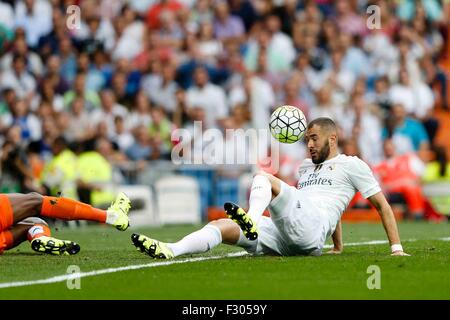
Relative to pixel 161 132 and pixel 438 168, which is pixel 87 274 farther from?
pixel 438 168

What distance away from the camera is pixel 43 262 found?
33.2ft

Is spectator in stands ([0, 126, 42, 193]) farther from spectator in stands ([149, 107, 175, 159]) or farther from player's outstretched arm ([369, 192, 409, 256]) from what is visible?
player's outstretched arm ([369, 192, 409, 256])

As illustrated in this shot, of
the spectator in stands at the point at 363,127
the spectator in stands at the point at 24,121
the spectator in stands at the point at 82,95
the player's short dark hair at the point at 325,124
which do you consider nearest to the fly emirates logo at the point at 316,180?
the player's short dark hair at the point at 325,124

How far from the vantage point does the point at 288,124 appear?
35.9ft

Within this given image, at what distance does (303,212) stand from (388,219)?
2.69 feet

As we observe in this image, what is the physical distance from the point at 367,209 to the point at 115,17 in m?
6.66

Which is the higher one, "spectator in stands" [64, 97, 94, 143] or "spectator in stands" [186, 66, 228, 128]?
"spectator in stands" [186, 66, 228, 128]

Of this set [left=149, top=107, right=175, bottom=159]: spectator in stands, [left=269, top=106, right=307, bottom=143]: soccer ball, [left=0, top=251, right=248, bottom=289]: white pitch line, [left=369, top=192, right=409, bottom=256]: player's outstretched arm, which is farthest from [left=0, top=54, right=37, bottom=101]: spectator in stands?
[left=369, top=192, right=409, bottom=256]: player's outstretched arm

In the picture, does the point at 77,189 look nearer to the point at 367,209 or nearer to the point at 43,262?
the point at 367,209

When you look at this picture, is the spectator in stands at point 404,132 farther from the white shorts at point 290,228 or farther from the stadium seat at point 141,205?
the white shorts at point 290,228

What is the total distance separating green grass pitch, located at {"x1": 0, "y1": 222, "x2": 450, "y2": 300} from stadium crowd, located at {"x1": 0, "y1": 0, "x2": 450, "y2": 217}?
314 inches

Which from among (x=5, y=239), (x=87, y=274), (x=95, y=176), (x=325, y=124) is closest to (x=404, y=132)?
(x=95, y=176)

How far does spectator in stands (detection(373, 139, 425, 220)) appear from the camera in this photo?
19.9 m
